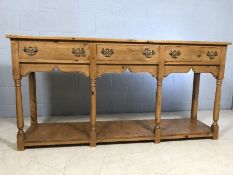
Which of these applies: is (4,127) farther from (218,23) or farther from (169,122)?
(218,23)

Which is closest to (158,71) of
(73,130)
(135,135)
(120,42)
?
(120,42)

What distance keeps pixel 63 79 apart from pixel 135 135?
121 centimetres

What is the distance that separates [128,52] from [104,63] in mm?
219

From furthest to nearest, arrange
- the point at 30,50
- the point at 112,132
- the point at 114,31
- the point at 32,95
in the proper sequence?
1. the point at 114,31
2. the point at 32,95
3. the point at 112,132
4. the point at 30,50

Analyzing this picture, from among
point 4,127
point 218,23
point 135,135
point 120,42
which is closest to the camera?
point 120,42

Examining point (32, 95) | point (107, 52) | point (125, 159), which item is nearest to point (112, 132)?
point (125, 159)

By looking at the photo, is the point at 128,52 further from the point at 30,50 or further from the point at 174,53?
the point at 30,50

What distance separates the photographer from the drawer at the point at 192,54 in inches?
75.1

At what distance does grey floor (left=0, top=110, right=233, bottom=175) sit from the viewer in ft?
5.05

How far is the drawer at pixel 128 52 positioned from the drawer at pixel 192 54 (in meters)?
0.12

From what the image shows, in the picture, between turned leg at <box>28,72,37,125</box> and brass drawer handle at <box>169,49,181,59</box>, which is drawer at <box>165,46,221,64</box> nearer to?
brass drawer handle at <box>169,49,181,59</box>

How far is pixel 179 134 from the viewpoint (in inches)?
81.1

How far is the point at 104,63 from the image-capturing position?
1.83 m

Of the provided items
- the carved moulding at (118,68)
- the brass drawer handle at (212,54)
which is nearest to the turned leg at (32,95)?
the carved moulding at (118,68)
